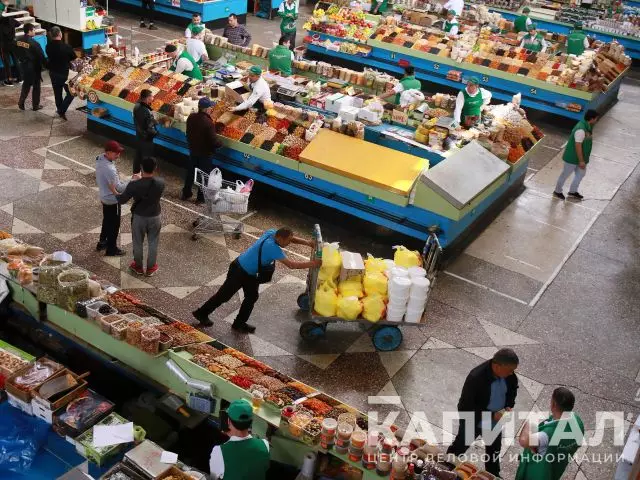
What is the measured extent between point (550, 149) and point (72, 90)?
31.6ft

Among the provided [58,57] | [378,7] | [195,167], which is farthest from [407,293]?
[378,7]

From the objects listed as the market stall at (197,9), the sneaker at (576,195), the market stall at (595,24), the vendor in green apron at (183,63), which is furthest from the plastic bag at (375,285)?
the market stall at (595,24)

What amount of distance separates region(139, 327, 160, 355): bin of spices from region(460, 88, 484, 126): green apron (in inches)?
301

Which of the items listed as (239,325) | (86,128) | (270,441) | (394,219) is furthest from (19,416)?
(86,128)

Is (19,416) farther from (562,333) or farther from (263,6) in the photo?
(263,6)

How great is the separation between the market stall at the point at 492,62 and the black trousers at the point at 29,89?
7746mm

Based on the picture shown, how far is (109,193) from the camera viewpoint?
29.1ft

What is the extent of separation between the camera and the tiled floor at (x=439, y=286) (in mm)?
7836

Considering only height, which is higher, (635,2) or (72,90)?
(635,2)

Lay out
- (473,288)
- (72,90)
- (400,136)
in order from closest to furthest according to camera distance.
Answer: (473,288) < (400,136) < (72,90)

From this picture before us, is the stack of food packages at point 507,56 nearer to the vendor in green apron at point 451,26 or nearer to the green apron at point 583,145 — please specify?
the vendor in green apron at point 451,26

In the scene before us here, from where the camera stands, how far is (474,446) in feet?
22.8

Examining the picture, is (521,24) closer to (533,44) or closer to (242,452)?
(533,44)

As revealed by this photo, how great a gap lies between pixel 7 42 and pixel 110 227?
7.30 m
